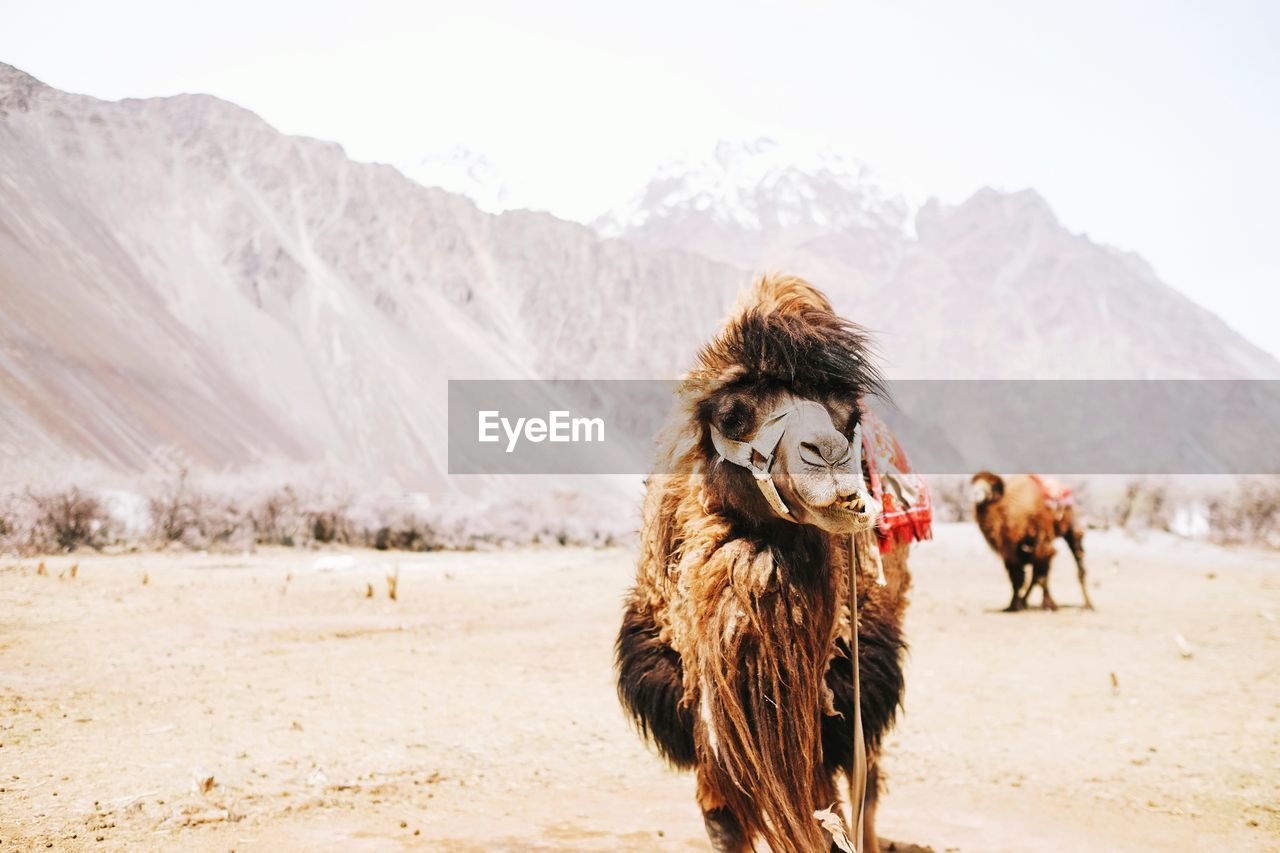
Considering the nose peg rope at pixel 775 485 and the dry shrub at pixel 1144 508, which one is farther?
the dry shrub at pixel 1144 508

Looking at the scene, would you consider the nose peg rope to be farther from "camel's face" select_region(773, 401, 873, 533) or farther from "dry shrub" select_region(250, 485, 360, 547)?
"dry shrub" select_region(250, 485, 360, 547)

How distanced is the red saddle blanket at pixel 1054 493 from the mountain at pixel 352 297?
30.2ft

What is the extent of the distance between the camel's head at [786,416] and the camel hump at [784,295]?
227mm

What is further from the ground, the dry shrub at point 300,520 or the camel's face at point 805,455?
the camel's face at point 805,455

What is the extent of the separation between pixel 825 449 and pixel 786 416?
238 millimetres

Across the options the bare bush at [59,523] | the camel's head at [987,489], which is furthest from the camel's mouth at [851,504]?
the camel's head at [987,489]

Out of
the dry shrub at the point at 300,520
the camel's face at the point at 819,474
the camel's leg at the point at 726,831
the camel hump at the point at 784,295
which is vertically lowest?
the camel's leg at the point at 726,831

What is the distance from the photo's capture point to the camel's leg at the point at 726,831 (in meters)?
3.97

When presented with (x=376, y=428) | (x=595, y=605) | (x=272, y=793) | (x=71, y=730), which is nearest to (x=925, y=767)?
(x=272, y=793)

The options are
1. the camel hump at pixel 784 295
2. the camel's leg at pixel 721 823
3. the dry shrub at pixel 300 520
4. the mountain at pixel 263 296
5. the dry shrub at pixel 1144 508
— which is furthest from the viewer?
the dry shrub at pixel 1144 508

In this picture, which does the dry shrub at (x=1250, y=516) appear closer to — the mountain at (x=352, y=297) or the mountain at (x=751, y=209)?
the mountain at (x=352, y=297)

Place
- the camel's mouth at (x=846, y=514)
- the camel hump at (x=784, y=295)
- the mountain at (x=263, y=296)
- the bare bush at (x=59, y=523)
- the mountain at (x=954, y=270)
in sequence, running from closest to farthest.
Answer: the camel's mouth at (x=846, y=514), the camel hump at (x=784, y=295), the bare bush at (x=59, y=523), the mountain at (x=263, y=296), the mountain at (x=954, y=270)

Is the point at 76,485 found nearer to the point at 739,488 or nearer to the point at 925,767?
the point at 925,767

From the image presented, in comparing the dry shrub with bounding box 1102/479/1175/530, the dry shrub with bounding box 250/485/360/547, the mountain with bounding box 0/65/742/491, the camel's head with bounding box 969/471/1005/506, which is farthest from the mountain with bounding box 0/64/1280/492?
the dry shrub with bounding box 1102/479/1175/530
